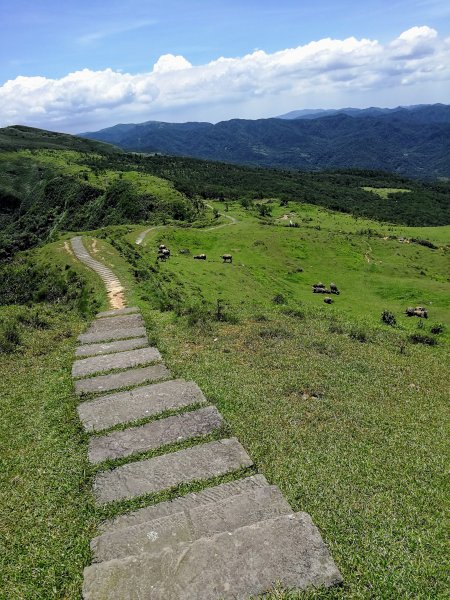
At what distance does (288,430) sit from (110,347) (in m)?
9.80

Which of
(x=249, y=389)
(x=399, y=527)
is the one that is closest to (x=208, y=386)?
(x=249, y=389)

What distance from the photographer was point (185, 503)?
1062cm

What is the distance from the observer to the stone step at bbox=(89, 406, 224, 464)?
12.6m

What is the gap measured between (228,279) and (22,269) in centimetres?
1868

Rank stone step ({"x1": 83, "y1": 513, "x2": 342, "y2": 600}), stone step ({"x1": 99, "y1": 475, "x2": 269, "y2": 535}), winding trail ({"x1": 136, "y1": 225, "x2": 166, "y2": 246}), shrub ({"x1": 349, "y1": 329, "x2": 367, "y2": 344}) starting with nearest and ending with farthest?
stone step ({"x1": 83, "y1": 513, "x2": 342, "y2": 600}), stone step ({"x1": 99, "y1": 475, "x2": 269, "y2": 535}), shrub ({"x1": 349, "y1": 329, "x2": 367, "y2": 344}), winding trail ({"x1": 136, "y1": 225, "x2": 166, "y2": 246})

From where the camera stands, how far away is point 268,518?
33.1 feet

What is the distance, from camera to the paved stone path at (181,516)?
8.45 metres

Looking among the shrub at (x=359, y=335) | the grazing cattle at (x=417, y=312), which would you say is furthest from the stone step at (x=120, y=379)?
the grazing cattle at (x=417, y=312)

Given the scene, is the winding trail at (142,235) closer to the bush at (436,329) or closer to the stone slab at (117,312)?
the stone slab at (117,312)

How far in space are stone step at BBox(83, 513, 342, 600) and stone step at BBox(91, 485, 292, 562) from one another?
0.34m

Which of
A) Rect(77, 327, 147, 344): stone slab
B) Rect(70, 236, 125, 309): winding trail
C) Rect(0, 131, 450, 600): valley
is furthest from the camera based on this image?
Rect(70, 236, 125, 309): winding trail

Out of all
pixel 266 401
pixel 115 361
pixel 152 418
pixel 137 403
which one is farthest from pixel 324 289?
pixel 152 418

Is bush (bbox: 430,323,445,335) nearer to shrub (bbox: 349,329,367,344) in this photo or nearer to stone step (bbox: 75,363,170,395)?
shrub (bbox: 349,329,367,344)

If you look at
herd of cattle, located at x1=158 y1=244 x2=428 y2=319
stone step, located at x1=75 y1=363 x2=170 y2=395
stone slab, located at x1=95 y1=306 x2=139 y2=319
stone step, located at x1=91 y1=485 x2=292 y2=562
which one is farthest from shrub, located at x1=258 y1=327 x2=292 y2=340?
herd of cattle, located at x1=158 y1=244 x2=428 y2=319
